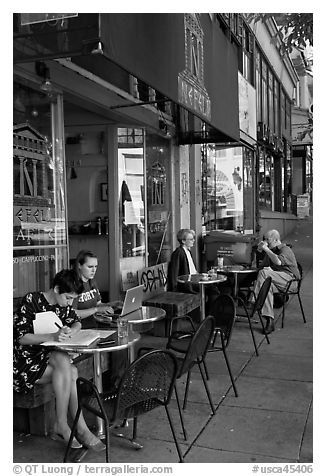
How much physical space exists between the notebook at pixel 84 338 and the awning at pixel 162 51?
76.2 inches

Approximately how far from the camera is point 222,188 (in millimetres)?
12516

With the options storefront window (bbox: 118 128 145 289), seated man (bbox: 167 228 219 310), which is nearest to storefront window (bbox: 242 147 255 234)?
storefront window (bbox: 118 128 145 289)

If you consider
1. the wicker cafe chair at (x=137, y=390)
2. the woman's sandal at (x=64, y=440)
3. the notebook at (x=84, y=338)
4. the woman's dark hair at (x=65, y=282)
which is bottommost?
the woman's sandal at (x=64, y=440)

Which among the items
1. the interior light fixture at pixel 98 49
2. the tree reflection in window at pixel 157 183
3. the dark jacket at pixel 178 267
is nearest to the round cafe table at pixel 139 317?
the interior light fixture at pixel 98 49

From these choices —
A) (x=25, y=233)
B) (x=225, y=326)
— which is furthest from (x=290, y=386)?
(x=25, y=233)

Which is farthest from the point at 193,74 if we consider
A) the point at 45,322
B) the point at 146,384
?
the point at 146,384

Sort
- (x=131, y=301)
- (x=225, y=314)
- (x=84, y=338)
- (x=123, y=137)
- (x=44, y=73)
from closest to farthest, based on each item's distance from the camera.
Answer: (x=84, y=338) < (x=131, y=301) < (x=225, y=314) < (x=44, y=73) < (x=123, y=137)

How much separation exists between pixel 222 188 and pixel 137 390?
31.2ft

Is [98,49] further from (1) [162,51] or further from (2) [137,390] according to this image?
(2) [137,390]

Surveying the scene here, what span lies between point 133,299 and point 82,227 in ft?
13.1

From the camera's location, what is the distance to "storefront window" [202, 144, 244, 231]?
11.1m

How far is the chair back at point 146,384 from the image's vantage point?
3.25 meters

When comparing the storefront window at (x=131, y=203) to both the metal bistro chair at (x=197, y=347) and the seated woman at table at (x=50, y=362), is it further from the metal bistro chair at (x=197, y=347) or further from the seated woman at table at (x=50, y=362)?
the seated woman at table at (x=50, y=362)
